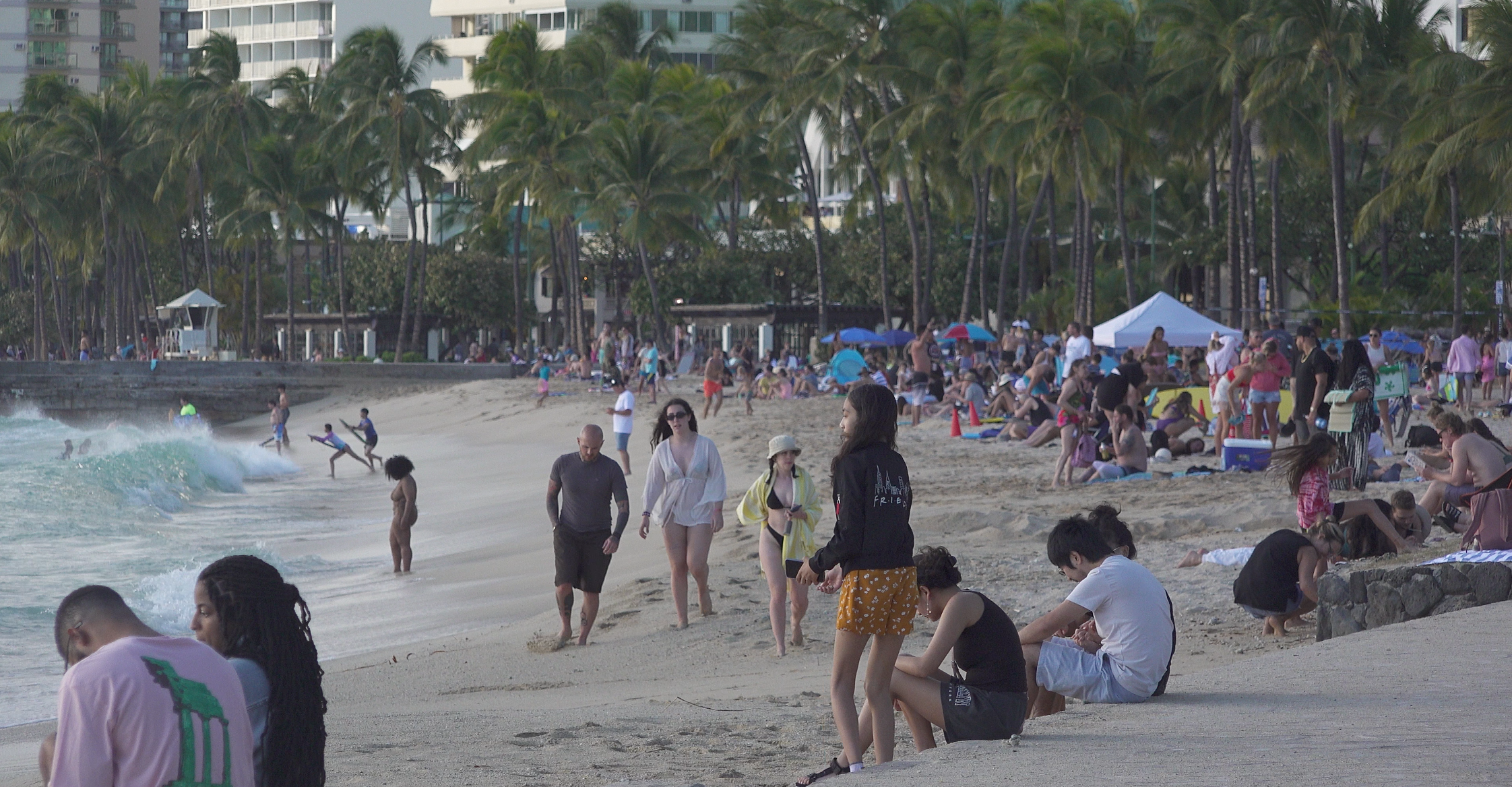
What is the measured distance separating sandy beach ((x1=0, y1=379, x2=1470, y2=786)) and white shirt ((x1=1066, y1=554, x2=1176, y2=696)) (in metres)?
0.46

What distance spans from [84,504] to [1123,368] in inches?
503

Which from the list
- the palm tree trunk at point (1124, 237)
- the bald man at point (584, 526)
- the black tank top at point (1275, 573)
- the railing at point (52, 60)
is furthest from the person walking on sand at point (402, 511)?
the railing at point (52, 60)

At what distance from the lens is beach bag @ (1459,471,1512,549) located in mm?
7383

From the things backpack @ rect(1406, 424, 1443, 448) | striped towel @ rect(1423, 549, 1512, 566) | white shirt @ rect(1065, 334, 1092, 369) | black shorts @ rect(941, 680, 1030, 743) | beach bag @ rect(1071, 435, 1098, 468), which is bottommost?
black shorts @ rect(941, 680, 1030, 743)

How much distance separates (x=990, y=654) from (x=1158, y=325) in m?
16.9

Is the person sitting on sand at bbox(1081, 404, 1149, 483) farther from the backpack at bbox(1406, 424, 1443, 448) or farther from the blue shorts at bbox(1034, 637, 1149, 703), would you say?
the blue shorts at bbox(1034, 637, 1149, 703)

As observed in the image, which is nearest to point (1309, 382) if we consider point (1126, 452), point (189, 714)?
point (1126, 452)

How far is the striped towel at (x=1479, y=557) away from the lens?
270 inches

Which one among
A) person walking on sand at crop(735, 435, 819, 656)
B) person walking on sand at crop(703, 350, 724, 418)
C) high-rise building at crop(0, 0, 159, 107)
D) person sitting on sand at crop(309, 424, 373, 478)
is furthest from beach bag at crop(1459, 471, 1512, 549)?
high-rise building at crop(0, 0, 159, 107)

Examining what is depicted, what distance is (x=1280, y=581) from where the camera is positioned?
7.05 metres

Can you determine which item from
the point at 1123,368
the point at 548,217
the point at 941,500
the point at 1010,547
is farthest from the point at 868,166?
the point at 1010,547

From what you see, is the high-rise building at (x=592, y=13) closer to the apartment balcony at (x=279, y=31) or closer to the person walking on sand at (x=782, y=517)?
the apartment balcony at (x=279, y=31)

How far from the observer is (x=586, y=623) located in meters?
8.30

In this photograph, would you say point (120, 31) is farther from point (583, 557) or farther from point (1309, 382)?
point (583, 557)
